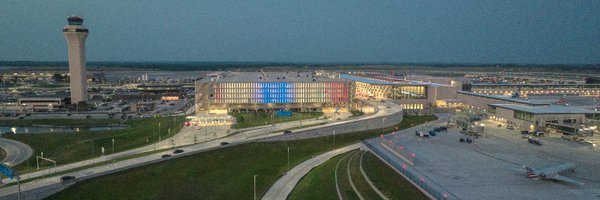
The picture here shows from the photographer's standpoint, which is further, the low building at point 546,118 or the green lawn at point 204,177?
the low building at point 546,118

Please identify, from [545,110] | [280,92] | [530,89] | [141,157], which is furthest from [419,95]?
[141,157]

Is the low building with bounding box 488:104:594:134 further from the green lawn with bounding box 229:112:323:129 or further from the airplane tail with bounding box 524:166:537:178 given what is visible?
the green lawn with bounding box 229:112:323:129

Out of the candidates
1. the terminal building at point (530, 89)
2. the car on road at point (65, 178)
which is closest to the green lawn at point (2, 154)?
the car on road at point (65, 178)

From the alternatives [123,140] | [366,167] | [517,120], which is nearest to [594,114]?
[517,120]

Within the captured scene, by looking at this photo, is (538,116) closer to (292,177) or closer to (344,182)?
(344,182)

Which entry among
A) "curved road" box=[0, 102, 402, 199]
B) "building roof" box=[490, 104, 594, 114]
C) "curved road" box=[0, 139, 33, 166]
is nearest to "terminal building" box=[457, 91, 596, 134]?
"building roof" box=[490, 104, 594, 114]

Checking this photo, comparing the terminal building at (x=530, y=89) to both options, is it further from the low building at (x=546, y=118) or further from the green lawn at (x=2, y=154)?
the green lawn at (x=2, y=154)
